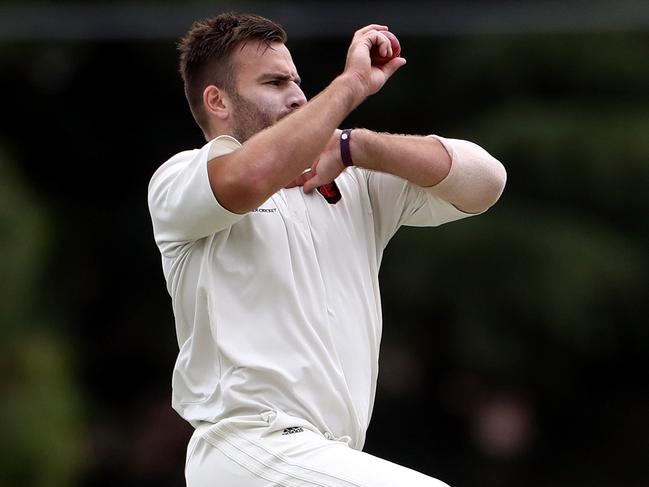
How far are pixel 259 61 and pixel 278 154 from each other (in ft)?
2.21

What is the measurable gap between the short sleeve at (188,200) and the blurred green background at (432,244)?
9.50 m

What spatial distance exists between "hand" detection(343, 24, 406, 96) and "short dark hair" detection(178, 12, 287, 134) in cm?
44

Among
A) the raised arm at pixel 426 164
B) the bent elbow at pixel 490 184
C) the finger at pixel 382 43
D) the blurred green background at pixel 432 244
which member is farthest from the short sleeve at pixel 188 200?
the blurred green background at pixel 432 244

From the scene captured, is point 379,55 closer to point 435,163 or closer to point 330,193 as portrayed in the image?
point 435,163

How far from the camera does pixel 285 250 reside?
4.95 m

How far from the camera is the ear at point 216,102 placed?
5.29 meters

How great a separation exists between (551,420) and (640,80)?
3.61 meters

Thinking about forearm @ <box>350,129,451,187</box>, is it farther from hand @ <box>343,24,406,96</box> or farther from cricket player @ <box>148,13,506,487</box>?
hand @ <box>343,24,406,96</box>

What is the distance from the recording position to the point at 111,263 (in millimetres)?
16719

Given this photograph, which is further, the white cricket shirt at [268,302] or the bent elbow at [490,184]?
the bent elbow at [490,184]

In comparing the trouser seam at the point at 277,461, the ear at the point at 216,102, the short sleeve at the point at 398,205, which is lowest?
the trouser seam at the point at 277,461

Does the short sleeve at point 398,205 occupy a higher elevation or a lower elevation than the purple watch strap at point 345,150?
lower

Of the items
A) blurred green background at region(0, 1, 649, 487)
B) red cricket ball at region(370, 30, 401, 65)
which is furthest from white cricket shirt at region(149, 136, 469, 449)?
blurred green background at region(0, 1, 649, 487)

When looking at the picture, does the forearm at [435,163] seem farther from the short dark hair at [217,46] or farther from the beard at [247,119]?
the short dark hair at [217,46]
